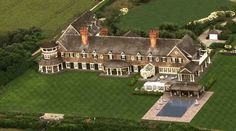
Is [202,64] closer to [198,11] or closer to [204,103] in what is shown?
[204,103]

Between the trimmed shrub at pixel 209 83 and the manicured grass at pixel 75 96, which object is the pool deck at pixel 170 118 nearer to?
the manicured grass at pixel 75 96

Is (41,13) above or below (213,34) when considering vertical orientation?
above

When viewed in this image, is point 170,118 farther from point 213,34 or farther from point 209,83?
point 213,34

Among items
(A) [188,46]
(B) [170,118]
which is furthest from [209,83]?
(B) [170,118]

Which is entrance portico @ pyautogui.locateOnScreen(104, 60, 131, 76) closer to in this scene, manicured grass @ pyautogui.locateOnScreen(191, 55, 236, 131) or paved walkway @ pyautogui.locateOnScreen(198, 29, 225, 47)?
manicured grass @ pyautogui.locateOnScreen(191, 55, 236, 131)

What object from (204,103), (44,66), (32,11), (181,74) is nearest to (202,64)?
(181,74)

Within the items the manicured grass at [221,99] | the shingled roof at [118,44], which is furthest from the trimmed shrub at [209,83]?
the shingled roof at [118,44]

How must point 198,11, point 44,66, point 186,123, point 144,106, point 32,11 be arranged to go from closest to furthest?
point 186,123 → point 144,106 → point 44,66 → point 198,11 → point 32,11
